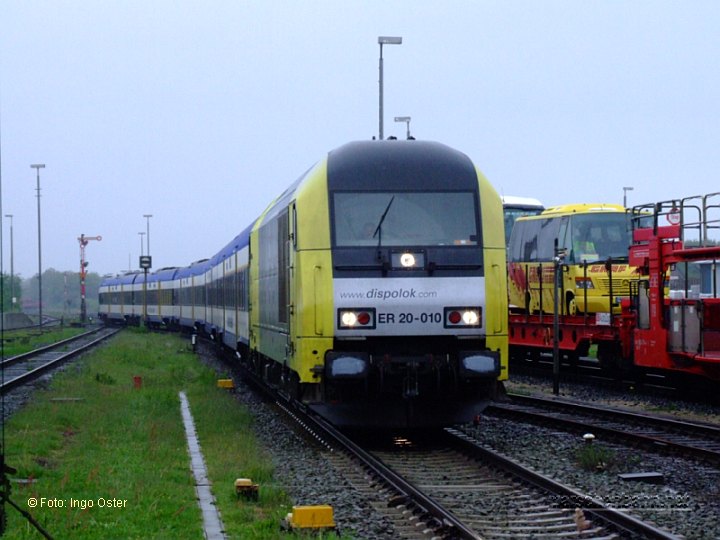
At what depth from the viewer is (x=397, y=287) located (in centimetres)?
1237

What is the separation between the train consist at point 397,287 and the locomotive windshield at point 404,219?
11mm

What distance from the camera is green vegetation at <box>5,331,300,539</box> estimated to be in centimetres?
847

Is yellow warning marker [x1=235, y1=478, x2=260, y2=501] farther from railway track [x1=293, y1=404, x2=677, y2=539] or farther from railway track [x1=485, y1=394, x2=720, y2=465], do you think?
railway track [x1=485, y1=394, x2=720, y2=465]

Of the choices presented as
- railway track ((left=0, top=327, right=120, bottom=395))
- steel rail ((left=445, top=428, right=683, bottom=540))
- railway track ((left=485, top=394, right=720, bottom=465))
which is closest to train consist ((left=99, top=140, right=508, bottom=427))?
steel rail ((left=445, top=428, right=683, bottom=540))

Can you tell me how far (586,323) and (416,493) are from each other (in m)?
15.5

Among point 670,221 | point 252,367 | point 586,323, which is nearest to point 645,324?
point 670,221

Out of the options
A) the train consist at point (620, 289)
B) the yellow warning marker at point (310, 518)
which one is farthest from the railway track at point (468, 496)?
the train consist at point (620, 289)

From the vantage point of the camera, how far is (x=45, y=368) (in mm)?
28766

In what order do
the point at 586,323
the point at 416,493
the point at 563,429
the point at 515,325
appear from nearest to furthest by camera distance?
the point at 416,493
the point at 563,429
the point at 586,323
the point at 515,325

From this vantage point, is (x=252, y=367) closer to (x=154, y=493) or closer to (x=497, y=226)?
(x=497, y=226)

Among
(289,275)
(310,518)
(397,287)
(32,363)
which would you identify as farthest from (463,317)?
(32,363)

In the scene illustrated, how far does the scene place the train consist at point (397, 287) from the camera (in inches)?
485

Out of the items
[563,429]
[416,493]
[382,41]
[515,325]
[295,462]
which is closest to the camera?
[416,493]

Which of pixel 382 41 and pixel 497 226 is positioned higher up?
pixel 382 41
